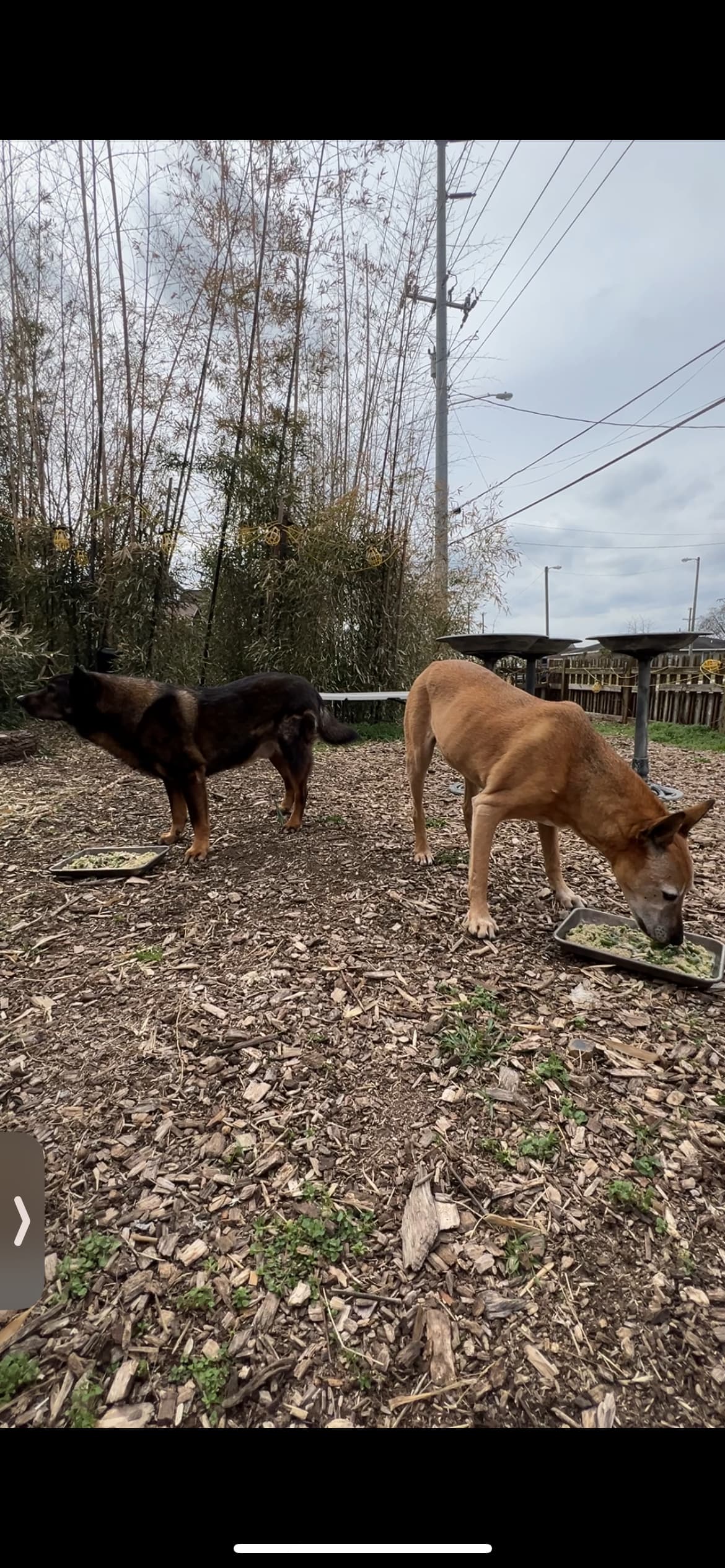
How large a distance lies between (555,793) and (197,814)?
195 cm

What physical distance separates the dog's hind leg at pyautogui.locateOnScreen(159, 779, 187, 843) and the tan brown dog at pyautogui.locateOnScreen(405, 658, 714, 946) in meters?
1.57

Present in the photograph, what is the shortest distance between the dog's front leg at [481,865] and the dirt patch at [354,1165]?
87mm

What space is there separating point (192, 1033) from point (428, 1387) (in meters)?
1.14

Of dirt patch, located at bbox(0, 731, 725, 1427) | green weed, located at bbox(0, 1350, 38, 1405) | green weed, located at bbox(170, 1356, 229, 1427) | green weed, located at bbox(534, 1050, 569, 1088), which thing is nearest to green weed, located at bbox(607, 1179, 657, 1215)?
dirt patch, located at bbox(0, 731, 725, 1427)

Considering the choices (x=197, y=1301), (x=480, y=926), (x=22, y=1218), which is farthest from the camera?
(x=480, y=926)

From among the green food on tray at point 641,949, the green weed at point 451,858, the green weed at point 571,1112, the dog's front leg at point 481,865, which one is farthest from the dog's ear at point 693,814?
the green weed at point 451,858

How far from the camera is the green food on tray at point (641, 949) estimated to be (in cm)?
218

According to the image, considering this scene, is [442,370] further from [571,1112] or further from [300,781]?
[571,1112]

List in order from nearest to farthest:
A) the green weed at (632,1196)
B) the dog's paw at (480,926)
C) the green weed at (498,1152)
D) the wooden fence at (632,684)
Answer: the green weed at (632,1196), the green weed at (498,1152), the dog's paw at (480,926), the wooden fence at (632,684)

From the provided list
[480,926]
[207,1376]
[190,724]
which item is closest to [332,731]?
[190,724]

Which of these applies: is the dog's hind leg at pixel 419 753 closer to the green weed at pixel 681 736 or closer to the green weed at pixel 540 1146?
the green weed at pixel 540 1146

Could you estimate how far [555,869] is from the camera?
2.83 metres

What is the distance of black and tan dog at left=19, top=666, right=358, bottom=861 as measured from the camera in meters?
3.36

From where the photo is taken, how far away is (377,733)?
7891 mm
